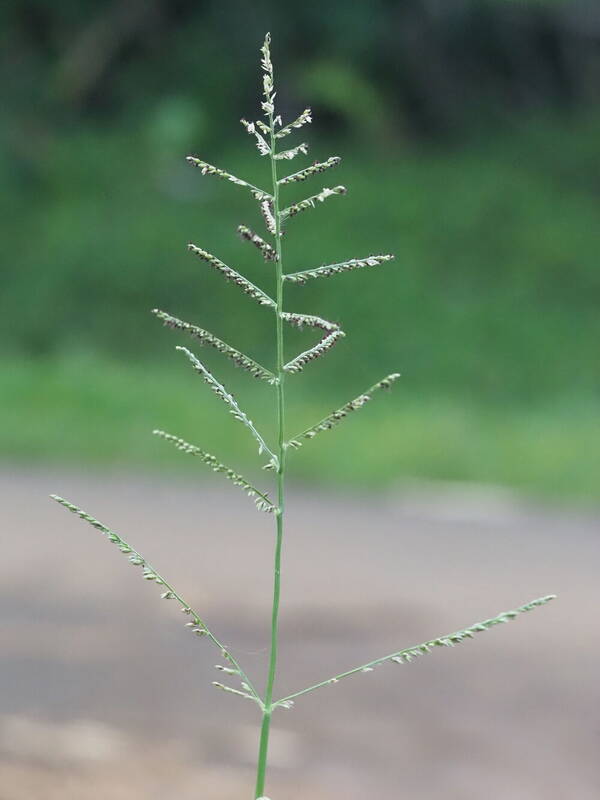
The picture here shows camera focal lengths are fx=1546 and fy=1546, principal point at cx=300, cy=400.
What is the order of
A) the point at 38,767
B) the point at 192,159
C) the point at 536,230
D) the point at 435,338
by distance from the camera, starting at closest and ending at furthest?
1. the point at 192,159
2. the point at 38,767
3. the point at 435,338
4. the point at 536,230

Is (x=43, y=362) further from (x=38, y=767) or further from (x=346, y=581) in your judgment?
(x=38, y=767)

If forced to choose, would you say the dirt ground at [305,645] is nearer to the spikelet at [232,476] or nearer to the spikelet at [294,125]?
the spikelet at [232,476]

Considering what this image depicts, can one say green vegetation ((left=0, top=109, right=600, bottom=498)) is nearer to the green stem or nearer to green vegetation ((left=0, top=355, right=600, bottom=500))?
green vegetation ((left=0, top=355, right=600, bottom=500))

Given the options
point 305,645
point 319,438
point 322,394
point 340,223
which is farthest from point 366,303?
point 305,645

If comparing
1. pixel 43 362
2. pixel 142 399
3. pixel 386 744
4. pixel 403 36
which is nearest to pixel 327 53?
pixel 403 36

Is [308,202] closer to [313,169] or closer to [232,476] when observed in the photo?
[313,169]

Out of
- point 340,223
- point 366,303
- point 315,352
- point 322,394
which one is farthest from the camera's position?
point 340,223

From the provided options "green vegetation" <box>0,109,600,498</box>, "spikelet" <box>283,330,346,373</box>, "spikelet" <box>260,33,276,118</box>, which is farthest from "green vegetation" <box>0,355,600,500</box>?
"spikelet" <box>260,33,276,118</box>

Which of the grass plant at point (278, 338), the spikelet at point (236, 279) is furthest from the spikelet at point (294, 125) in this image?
the spikelet at point (236, 279)
